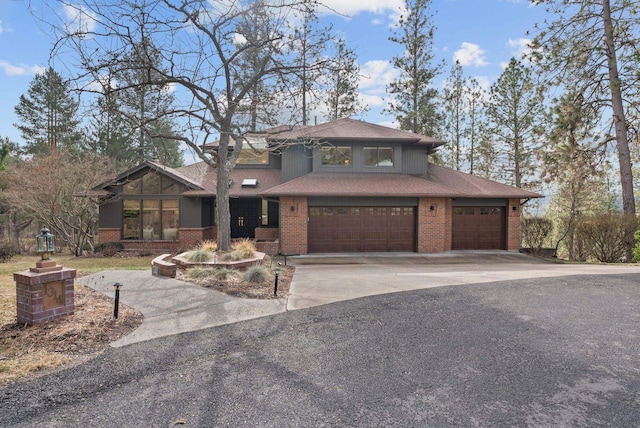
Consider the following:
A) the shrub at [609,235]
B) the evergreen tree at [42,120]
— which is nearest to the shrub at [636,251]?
the shrub at [609,235]

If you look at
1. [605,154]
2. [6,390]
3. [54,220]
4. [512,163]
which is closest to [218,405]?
[6,390]

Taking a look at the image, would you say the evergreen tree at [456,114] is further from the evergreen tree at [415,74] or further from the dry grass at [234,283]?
the dry grass at [234,283]

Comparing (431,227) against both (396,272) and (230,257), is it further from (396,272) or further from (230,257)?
(230,257)

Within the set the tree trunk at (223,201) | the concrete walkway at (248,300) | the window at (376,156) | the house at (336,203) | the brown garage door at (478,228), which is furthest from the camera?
the window at (376,156)

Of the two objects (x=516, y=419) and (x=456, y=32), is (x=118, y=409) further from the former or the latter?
(x=456, y=32)

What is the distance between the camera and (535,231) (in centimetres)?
1697

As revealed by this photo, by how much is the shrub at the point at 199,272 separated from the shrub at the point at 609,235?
15.4 meters

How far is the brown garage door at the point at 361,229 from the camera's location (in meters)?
15.5

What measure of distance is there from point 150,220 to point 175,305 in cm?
1231

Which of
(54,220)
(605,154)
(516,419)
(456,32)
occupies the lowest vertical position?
(516,419)

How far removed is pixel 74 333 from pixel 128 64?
771 centimetres

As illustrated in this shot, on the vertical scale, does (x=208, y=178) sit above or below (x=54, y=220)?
above

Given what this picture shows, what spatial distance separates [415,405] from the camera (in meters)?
3.04

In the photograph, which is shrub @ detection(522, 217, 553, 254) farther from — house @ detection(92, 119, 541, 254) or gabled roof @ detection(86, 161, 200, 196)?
gabled roof @ detection(86, 161, 200, 196)
